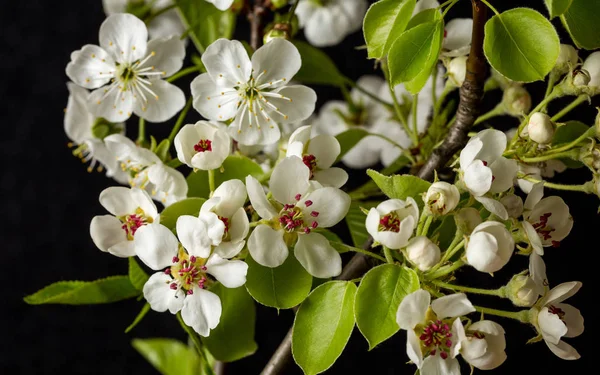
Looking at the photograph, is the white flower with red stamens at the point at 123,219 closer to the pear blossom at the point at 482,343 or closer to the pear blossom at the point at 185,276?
the pear blossom at the point at 185,276

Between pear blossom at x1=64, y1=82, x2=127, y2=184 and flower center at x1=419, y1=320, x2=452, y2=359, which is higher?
pear blossom at x1=64, y1=82, x2=127, y2=184

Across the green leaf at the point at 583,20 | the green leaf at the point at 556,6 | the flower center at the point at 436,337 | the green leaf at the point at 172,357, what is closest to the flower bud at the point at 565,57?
the green leaf at the point at 583,20

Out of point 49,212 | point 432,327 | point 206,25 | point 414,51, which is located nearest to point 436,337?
point 432,327

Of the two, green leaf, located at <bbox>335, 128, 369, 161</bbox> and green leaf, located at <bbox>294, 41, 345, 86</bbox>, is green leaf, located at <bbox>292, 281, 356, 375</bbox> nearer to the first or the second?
green leaf, located at <bbox>335, 128, 369, 161</bbox>

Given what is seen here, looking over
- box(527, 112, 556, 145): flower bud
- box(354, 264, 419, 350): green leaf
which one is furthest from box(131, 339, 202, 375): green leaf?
box(527, 112, 556, 145): flower bud

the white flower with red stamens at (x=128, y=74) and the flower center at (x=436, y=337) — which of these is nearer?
the flower center at (x=436, y=337)
